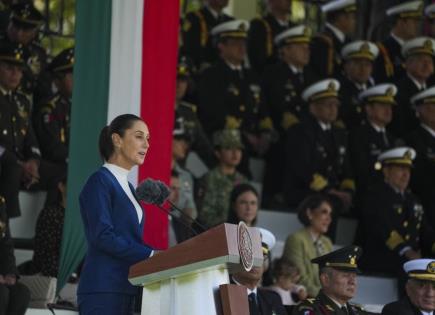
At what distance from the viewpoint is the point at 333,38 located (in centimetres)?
1140

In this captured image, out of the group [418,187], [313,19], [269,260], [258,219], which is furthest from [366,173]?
[313,19]

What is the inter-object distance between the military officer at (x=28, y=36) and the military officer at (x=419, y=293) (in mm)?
3167

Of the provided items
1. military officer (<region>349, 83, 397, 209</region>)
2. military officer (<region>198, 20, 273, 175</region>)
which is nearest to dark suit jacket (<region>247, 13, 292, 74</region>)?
military officer (<region>198, 20, 273, 175</region>)

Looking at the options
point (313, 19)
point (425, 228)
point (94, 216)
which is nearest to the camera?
point (94, 216)

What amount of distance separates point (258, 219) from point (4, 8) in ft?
8.26

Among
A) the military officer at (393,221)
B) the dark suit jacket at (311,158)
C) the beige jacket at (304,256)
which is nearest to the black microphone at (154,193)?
the beige jacket at (304,256)

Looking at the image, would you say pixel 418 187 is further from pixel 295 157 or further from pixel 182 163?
pixel 182 163

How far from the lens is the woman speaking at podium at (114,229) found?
4406 mm

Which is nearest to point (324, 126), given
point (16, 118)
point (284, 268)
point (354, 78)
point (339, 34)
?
point (354, 78)

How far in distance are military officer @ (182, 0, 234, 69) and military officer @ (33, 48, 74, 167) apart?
2.02 metres

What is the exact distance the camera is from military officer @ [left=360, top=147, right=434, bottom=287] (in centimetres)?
903

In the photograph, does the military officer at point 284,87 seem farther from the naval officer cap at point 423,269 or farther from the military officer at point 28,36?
the naval officer cap at point 423,269

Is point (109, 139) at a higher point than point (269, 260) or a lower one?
higher

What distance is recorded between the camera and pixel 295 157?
30.9 feet
